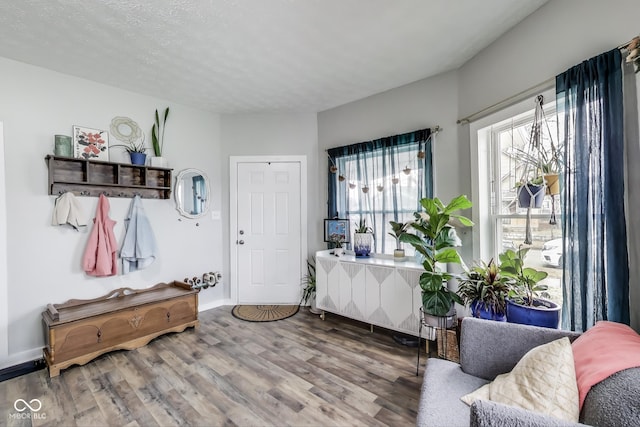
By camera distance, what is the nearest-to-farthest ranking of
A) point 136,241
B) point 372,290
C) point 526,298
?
1. point 526,298
2. point 372,290
3. point 136,241

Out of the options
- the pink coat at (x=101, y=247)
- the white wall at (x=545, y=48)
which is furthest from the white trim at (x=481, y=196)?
the pink coat at (x=101, y=247)

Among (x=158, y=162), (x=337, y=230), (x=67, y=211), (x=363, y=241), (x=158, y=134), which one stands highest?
(x=158, y=134)

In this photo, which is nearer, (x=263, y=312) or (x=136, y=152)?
(x=136, y=152)

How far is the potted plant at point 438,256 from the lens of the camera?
204cm

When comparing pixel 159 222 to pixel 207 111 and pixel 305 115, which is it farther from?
pixel 305 115

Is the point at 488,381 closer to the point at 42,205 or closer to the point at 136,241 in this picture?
the point at 136,241

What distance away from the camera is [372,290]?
2.75m

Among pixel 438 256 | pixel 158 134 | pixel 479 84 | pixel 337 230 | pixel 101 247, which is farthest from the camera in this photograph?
pixel 337 230

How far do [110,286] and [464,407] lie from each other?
322cm

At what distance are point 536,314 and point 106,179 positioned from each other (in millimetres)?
3703

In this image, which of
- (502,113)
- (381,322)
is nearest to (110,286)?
(381,322)

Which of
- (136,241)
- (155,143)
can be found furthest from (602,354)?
(155,143)

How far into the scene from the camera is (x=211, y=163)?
366 centimetres

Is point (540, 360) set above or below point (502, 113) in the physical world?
below
